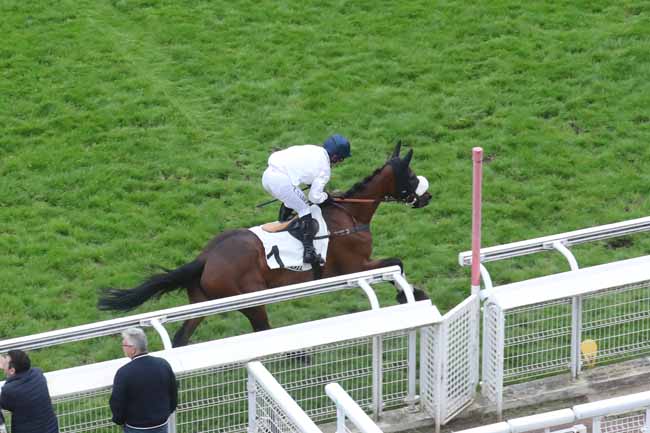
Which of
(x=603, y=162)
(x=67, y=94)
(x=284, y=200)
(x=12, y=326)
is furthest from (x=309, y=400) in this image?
(x=67, y=94)

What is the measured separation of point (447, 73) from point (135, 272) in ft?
15.5

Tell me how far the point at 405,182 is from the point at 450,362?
1862 millimetres

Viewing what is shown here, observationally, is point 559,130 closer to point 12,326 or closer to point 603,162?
point 603,162

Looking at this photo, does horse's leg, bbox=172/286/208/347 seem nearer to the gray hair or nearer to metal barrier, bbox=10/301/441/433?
metal barrier, bbox=10/301/441/433

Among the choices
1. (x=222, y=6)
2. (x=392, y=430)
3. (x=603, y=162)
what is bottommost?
(x=392, y=430)

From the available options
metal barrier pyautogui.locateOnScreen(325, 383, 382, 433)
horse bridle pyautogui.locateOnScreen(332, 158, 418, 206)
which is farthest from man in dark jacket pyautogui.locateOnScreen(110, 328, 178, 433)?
Answer: horse bridle pyautogui.locateOnScreen(332, 158, 418, 206)

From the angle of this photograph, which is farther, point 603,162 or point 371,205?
point 603,162

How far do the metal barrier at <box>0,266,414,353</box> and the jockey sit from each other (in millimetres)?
862

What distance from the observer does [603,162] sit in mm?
12258

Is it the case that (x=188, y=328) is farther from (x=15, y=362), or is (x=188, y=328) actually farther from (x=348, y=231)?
(x=15, y=362)

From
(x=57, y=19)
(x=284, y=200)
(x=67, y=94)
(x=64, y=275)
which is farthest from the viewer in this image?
(x=57, y=19)

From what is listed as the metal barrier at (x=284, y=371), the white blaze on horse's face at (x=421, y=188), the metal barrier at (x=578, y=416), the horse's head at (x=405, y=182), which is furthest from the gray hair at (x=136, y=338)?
the white blaze on horse's face at (x=421, y=188)

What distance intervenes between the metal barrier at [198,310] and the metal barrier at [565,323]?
74cm

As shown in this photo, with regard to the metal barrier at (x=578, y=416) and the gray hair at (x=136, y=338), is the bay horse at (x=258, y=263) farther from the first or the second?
the metal barrier at (x=578, y=416)
